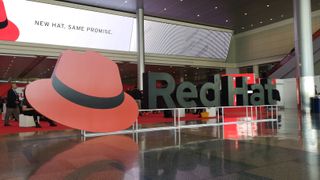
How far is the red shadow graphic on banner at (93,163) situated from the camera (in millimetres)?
3994

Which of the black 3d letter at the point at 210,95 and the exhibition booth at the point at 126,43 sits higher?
the exhibition booth at the point at 126,43

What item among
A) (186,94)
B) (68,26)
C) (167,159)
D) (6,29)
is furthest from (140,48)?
(167,159)

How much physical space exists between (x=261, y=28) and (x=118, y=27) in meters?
14.6

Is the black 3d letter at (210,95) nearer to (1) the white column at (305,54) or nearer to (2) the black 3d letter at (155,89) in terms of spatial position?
(2) the black 3d letter at (155,89)

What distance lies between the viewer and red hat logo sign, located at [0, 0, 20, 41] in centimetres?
1769

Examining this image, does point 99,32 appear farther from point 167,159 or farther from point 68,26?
point 167,159

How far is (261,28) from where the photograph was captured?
2862cm

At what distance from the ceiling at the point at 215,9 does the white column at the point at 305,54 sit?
16.1 ft

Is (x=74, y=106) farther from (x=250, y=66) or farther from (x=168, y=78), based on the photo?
(x=250, y=66)

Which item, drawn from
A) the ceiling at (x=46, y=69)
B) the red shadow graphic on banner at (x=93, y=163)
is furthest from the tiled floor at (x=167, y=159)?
the ceiling at (x=46, y=69)

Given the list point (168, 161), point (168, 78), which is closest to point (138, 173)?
point (168, 161)

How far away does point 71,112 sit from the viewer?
7.38 meters

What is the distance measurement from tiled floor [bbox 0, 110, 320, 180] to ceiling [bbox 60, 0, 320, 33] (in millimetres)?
15418

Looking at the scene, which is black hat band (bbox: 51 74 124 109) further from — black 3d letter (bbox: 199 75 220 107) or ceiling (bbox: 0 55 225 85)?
ceiling (bbox: 0 55 225 85)
